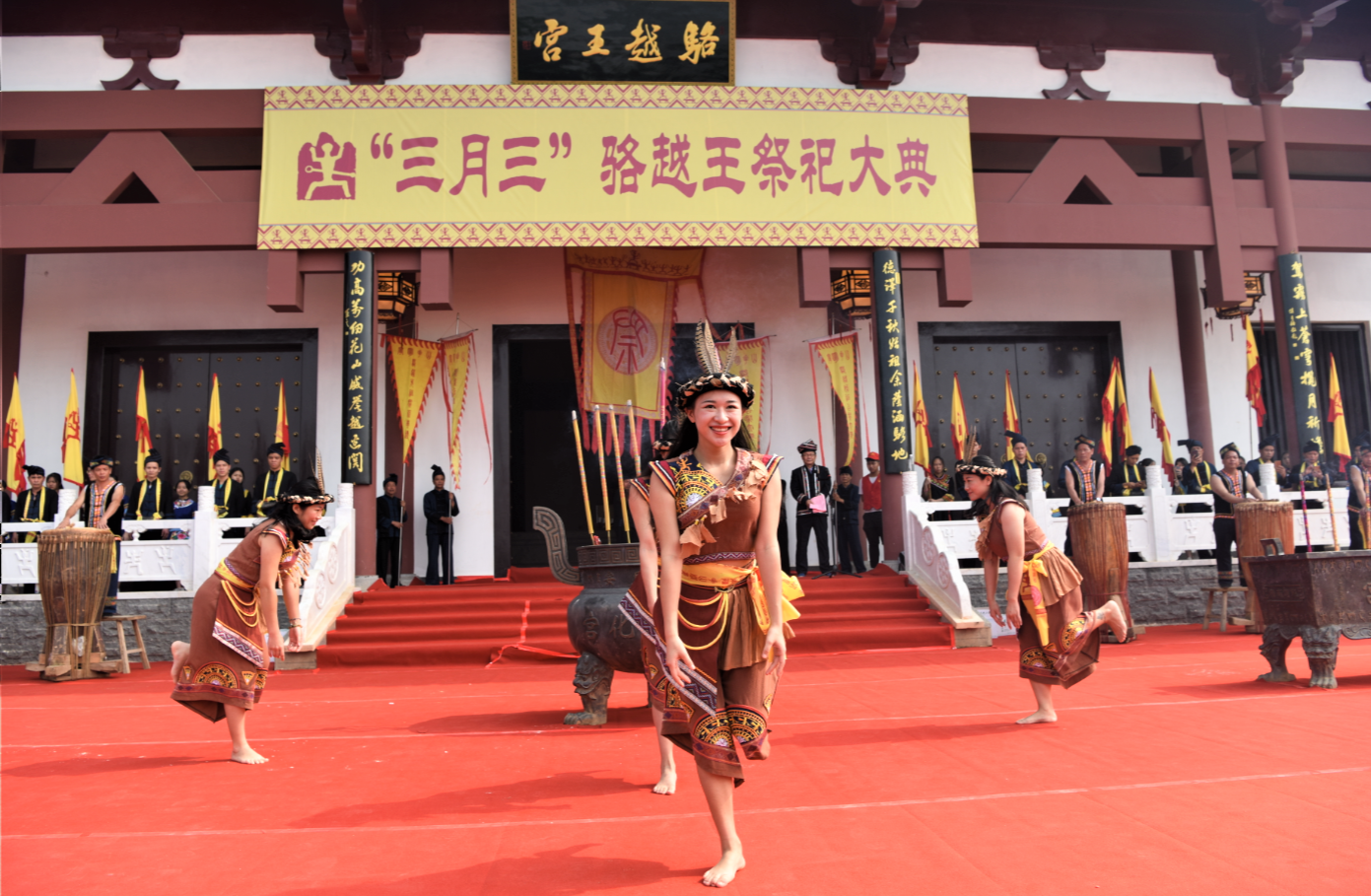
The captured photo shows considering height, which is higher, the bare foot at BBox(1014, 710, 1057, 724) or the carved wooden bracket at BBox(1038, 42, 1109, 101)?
the carved wooden bracket at BBox(1038, 42, 1109, 101)

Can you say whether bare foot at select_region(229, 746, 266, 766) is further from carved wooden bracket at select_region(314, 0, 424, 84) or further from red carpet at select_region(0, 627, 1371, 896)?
carved wooden bracket at select_region(314, 0, 424, 84)

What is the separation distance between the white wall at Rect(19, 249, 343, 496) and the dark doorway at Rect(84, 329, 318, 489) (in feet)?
0.45

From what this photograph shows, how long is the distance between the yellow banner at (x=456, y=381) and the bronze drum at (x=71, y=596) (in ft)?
13.9

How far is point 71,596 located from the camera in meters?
7.77

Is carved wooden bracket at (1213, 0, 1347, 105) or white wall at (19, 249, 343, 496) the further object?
white wall at (19, 249, 343, 496)

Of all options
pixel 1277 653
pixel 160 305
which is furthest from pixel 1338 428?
pixel 160 305

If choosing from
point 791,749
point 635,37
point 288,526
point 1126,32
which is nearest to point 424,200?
point 635,37

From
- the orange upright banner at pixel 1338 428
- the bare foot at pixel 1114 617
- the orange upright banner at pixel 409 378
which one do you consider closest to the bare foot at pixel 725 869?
the bare foot at pixel 1114 617

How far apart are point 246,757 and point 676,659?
2591 mm

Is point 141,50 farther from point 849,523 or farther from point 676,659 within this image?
point 676,659

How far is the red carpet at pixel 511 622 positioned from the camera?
8.31 metres

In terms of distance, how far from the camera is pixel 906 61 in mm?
11023

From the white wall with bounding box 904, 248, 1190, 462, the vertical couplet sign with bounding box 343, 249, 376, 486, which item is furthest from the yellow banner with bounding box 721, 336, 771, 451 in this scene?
the vertical couplet sign with bounding box 343, 249, 376, 486

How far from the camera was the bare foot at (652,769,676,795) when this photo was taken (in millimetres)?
3584
